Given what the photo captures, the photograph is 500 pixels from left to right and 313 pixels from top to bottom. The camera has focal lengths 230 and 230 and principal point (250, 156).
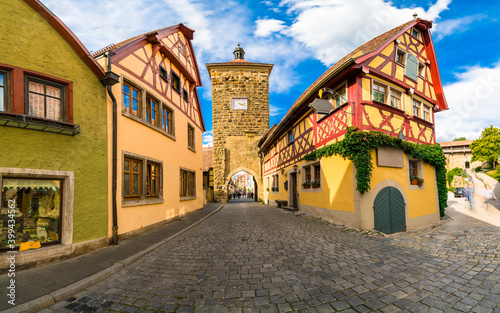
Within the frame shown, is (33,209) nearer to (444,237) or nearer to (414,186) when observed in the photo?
(444,237)

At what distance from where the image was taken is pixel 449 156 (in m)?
39.9

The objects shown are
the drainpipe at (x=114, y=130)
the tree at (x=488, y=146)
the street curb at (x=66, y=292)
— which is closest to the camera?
the street curb at (x=66, y=292)

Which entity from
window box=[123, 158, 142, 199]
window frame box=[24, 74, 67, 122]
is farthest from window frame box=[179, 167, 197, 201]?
window frame box=[24, 74, 67, 122]

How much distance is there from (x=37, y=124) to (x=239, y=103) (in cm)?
2135

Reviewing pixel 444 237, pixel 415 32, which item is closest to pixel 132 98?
pixel 444 237

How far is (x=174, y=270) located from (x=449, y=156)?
50.8 m

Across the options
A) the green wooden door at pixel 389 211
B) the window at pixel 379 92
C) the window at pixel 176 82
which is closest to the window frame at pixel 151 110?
the window at pixel 176 82

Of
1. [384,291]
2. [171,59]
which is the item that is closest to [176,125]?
[171,59]

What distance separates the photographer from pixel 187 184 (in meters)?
12.1

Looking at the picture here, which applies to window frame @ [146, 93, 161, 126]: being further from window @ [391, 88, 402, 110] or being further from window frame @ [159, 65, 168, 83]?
window @ [391, 88, 402, 110]

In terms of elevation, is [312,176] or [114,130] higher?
[114,130]

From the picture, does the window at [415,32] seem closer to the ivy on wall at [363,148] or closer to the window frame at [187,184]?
the ivy on wall at [363,148]

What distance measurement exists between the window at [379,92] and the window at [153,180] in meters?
8.44

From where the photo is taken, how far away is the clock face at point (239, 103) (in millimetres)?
24719
